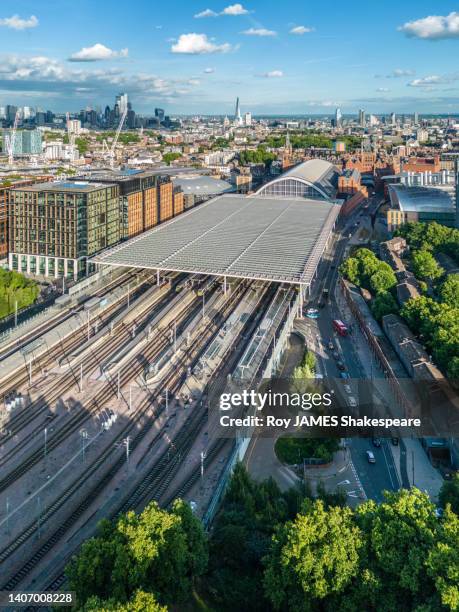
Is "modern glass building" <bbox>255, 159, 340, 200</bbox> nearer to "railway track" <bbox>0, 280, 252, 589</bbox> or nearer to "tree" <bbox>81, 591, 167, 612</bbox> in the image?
"railway track" <bbox>0, 280, 252, 589</bbox>

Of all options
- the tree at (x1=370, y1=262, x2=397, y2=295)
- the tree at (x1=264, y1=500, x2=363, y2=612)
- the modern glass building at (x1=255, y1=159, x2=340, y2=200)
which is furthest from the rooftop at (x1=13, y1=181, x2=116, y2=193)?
the tree at (x1=264, y1=500, x2=363, y2=612)

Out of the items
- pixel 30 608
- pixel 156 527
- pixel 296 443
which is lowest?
pixel 30 608

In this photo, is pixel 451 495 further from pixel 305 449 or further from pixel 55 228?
pixel 55 228

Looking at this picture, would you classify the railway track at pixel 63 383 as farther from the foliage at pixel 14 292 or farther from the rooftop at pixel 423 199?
the rooftop at pixel 423 199

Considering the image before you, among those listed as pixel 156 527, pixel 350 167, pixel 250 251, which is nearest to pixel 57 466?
pixel 156 527

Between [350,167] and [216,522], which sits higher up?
[350,167]

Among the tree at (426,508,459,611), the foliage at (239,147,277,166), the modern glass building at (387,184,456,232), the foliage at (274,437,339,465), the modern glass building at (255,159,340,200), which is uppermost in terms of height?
the foliage at (239,147,277,166)

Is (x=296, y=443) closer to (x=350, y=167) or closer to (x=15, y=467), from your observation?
(x=15, y=467)
